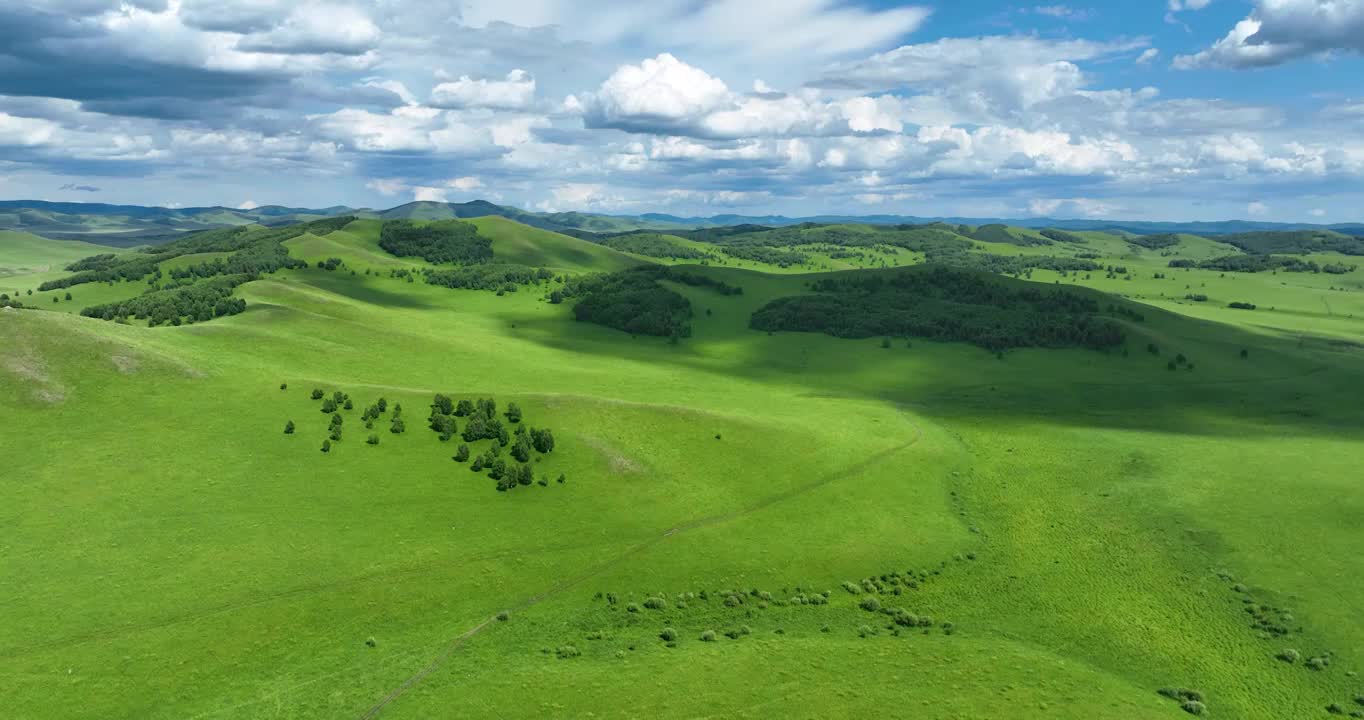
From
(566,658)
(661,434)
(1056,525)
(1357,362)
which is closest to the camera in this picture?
(566,658)

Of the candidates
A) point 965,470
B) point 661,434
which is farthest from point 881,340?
point 661,434

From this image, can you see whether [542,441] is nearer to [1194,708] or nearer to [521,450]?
[521,450]

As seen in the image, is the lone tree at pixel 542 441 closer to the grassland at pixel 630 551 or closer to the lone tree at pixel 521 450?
the lone tree at pixel 521 450

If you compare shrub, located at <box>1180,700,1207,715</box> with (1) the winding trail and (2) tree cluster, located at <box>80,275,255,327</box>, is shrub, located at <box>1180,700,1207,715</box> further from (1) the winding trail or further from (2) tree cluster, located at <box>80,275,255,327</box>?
(2) tree cluster, located at <box>80,275,255,327</box>

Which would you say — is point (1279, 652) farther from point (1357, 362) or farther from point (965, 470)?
point (1357, 362)

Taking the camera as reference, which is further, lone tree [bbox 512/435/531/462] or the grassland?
lone tree [bbox 512/435/531/462]

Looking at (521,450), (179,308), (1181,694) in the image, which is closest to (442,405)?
(521,450)

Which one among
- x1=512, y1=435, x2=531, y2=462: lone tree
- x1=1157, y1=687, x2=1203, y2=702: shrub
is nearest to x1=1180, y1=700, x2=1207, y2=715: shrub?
x1=1157, y1=687, x2=1203, y2=702: shrub
